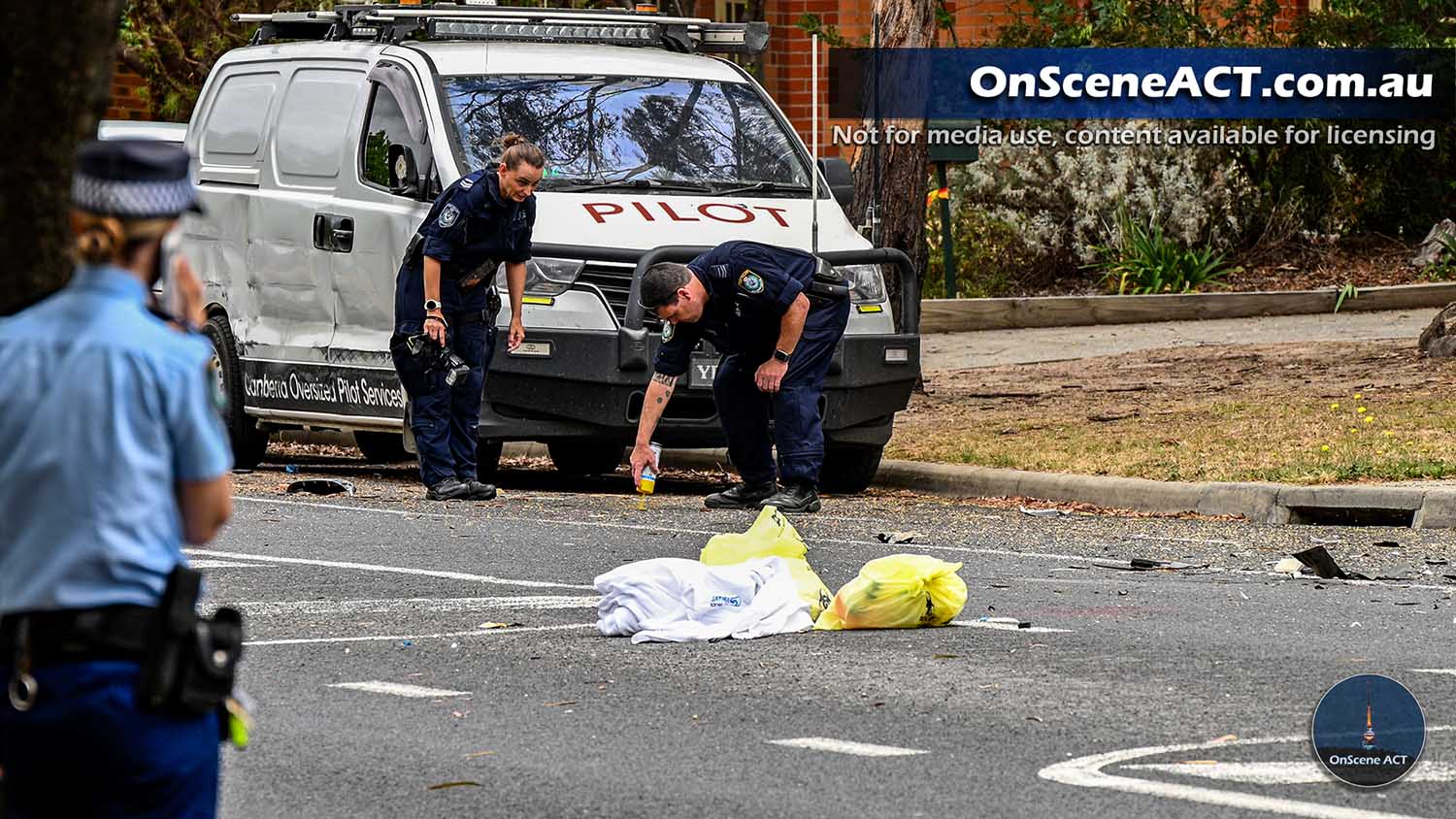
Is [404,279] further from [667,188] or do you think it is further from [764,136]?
[764,136]

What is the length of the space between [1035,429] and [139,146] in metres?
11.4

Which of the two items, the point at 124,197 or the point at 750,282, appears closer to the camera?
the point at 124,197

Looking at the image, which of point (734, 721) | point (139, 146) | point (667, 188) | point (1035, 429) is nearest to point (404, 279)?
point (667, 188)

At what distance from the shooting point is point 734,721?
6.25m

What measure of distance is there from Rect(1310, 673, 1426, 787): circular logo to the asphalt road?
0.20 ft

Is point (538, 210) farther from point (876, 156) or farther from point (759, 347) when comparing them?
point (876, 156)

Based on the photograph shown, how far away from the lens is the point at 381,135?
41.4ft

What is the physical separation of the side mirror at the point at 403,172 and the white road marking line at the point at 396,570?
9.22 feet

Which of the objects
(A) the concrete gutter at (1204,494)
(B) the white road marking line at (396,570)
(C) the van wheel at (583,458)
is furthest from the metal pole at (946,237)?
(B) the white road marking line at (396,570)

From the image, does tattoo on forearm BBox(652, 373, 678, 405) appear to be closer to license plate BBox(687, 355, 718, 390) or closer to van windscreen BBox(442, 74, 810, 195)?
license plate BBox(687, 355, 718, 390)

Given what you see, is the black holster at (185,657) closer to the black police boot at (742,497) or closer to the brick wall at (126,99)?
the black police boot at (742,497)

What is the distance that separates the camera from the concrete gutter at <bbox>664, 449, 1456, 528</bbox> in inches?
430

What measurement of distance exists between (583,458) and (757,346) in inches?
98.8

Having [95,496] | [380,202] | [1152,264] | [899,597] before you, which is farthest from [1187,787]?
[1152,264]
